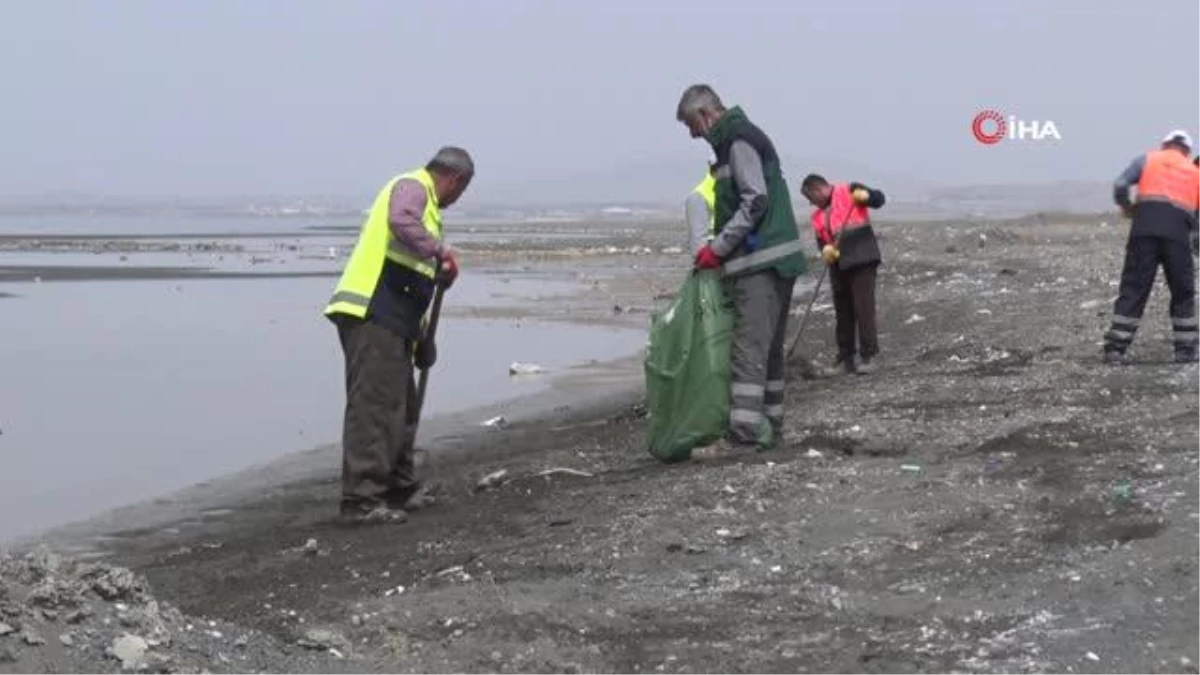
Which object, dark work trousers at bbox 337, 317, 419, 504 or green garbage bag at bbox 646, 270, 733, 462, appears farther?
green garbage bag at bbox 646, 270, 733, 462

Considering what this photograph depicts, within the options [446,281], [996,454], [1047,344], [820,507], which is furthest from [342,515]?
[1047,344]

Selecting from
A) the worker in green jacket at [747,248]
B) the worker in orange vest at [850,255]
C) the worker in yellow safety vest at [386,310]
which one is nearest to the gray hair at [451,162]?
the worker in yellow safety vest at [386,310]

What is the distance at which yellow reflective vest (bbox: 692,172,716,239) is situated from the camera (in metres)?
8.21

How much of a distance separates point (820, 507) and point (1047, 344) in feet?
20.6

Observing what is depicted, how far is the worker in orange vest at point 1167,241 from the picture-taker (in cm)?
1030

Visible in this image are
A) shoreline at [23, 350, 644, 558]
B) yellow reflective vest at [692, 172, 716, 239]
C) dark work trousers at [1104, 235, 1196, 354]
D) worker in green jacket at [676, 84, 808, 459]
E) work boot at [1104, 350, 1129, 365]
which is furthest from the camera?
work boot at [1104, 350, 1129, 365]

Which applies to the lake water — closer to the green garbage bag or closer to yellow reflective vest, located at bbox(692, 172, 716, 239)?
the green garbage bag

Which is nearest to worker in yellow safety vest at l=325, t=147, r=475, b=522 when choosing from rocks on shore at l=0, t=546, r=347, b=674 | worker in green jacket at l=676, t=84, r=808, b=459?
worker in green jacket at l=676, t=84, r=808, b=459

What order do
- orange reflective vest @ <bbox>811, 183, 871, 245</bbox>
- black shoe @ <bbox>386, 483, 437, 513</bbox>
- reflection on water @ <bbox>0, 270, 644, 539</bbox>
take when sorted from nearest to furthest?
black shoe @ <bbox>386, 483, 437, 513</bbox> → reflection on water @ <bbox>0, 270, 644, 539</bbox> → orange reflective vest @ <bbox>811, 183, 871, 245</bbox>

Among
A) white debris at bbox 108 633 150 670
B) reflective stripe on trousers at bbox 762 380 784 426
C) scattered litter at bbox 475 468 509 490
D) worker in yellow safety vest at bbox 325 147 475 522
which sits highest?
worker in yellow safety vest at bbox 325 147 475 522

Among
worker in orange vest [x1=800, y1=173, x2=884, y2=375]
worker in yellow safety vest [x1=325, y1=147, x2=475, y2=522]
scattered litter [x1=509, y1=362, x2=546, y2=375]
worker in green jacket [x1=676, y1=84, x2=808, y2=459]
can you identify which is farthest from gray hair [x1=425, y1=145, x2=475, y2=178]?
scattered litter [x1=509, y1=362, x2=546, y2=375]

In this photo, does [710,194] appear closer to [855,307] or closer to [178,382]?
[855,307]

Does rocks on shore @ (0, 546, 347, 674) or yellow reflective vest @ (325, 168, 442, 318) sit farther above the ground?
yellow reflective vest @ (325, 168, 442, 318)

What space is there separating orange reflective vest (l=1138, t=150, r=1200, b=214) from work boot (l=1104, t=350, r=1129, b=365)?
1039 millimetres
